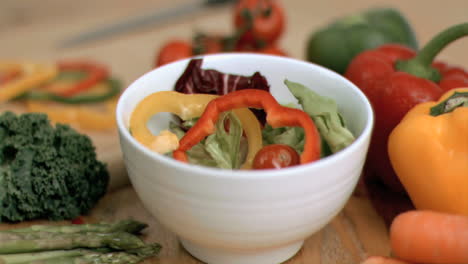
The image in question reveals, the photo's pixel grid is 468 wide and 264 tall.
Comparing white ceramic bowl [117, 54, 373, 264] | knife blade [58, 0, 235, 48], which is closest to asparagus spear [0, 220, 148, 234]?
white ceramic bowl [117, 54, 373, 264]

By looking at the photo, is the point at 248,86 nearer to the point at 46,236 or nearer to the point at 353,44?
the point at 46,236

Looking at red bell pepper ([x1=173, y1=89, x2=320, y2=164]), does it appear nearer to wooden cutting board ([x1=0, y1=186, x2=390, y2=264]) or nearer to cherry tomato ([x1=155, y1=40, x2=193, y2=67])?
wooden cutting board ([x1=0, y1=186, x2=390, y2=264])

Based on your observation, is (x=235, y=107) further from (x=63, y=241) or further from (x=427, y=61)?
(x=427, y=61)

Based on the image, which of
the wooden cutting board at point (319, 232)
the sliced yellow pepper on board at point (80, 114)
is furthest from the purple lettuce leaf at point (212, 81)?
the sliced yellow pepper on board at point (80, 114)

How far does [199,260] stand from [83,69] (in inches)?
53.8

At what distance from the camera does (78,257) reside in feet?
4.43

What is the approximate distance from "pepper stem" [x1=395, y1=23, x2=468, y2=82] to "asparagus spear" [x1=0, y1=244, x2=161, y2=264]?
36.8 inches

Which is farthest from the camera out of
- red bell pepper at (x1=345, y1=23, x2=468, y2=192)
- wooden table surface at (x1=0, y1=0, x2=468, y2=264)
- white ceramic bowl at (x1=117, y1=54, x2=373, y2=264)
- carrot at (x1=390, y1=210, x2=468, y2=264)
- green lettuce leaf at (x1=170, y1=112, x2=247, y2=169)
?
red bell pepper at (x1=345, y1=23, x2=468, y2=192)

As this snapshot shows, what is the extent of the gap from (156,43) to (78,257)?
1693mm

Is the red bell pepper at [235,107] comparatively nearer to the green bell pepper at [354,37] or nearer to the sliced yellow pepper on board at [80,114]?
the sliced yellow pepper on board at [80,114]

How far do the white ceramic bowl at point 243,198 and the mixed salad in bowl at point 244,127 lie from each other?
0.08 meters

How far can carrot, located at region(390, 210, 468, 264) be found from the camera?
4.13 feet

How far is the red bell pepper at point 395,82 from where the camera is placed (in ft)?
5.24

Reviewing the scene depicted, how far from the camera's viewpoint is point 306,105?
4.53 feet
